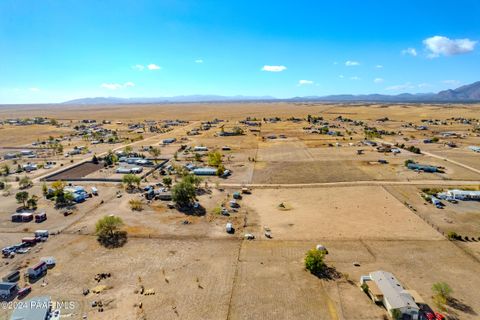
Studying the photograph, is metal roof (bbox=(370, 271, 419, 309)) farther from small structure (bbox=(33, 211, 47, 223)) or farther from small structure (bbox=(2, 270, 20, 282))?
small structure (bbox=(33, 211, 47, 223))

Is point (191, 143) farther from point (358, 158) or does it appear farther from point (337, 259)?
point (337, 259)

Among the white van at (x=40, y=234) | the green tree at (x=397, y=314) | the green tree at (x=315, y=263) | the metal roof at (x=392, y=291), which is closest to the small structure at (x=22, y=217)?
the white van at (x=40, y=234)

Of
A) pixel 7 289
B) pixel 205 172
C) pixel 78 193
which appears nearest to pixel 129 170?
pixel 78 193

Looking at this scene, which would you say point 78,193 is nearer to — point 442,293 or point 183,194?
point 183,194

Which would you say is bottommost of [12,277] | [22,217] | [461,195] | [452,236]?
[12,277]

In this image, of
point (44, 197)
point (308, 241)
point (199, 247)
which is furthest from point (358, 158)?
point (44, 197)

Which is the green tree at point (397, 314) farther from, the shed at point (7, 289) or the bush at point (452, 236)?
the shed at point (7, 289)
